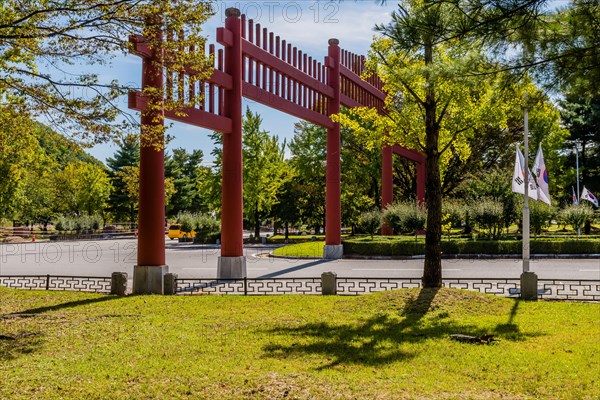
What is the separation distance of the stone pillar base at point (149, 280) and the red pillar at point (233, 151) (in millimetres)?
3282

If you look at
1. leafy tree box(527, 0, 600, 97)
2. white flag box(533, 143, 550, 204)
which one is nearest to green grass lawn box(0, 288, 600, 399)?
leafy tree box(527, 0, 600, 97)

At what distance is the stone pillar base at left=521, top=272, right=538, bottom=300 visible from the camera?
13688 mm

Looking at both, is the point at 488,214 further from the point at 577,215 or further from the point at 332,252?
the point at 332,252

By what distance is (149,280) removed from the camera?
15.2 m

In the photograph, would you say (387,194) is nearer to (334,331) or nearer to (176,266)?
(176,266)

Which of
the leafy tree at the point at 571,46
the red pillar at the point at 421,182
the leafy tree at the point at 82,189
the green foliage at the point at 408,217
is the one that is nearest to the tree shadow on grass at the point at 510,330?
the leafy tree at the point at 571,46

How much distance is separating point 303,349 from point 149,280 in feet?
24.8

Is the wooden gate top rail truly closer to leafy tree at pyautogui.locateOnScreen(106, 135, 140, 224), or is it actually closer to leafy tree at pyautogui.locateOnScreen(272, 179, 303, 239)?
leafy tree at pyautogui.locateOnScreen(272, 179, 303, 239)

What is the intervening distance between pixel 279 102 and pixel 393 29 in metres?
13.3

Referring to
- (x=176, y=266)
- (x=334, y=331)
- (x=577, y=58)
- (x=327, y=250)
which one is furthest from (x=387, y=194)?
(x=577, y=58)

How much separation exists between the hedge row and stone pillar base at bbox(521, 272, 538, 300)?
12.6 metres

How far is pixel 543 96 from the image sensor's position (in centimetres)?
829

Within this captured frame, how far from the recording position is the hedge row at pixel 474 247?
84.0ft

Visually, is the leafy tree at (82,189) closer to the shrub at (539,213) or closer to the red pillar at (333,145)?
the red pillar at (333,145)
